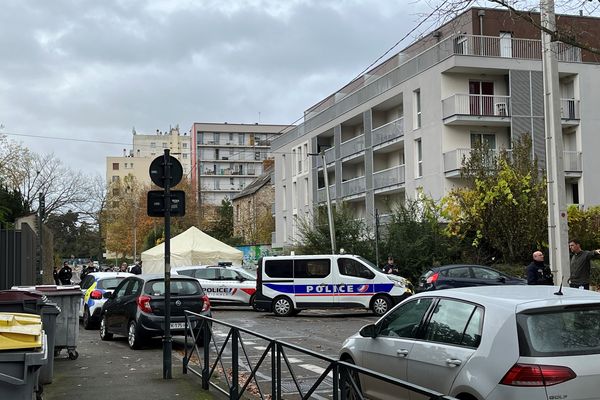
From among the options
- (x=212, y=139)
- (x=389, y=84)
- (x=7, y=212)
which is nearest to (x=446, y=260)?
(x=389, y=84)

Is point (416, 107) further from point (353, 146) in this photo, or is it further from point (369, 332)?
point (369, 332)

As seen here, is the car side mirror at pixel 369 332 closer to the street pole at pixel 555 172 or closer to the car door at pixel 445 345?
the car door at pixel 445 345

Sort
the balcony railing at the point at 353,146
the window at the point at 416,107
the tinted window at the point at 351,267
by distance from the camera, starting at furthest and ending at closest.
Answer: the balcony railing at the point at 353,146, the window at the point at 416,107, the tinted window at the point at 351,267

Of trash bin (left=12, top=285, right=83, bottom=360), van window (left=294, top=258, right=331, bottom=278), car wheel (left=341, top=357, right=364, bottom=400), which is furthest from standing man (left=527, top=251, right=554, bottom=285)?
car wheel (left=341, top=357, right=364, bottom=400)

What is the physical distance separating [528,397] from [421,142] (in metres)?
32.5

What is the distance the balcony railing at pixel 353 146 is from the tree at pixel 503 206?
50.2ft

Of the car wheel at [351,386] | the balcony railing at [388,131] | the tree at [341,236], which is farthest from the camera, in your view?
the balcony railing at [388,131]

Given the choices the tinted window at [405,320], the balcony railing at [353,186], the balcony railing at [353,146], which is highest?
the balcony railing at [353,146]

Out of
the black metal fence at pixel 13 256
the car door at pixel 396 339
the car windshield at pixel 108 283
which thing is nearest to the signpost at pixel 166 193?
the car door at pixel 396 339

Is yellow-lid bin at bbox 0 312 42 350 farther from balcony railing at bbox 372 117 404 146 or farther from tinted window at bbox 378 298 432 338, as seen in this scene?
balcony railing at bbox 372 117 404 146

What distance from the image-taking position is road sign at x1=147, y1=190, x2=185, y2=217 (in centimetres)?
1034

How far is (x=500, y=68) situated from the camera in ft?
115

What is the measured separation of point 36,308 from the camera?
9.81 m

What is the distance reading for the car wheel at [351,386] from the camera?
5.02 meters
